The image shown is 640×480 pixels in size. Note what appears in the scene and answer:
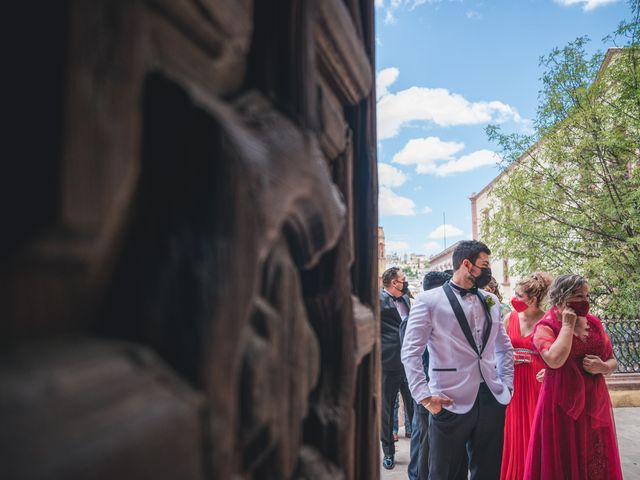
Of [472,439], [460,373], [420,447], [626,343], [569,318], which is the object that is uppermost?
[569,318]

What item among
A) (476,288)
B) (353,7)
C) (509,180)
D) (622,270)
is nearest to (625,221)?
(622,270)

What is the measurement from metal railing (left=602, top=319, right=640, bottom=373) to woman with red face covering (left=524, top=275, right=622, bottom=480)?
3.31 metres

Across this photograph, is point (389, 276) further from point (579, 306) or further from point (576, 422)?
point (576, 422)

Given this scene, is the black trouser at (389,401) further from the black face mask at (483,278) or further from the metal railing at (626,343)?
the metal railing at (626,343)

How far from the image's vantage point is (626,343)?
16.5 ft

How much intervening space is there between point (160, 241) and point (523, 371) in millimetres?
2938

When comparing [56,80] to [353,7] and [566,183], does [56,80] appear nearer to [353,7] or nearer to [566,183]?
[353,7]

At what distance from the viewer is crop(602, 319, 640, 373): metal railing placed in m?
4.97

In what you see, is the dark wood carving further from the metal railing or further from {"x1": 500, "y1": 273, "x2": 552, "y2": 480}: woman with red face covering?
the metal railing

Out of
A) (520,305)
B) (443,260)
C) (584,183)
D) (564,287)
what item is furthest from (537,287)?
(443,260)

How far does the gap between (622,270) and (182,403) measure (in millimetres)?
9227

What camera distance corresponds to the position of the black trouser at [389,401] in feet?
9.65

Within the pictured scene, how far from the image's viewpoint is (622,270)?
768 cm

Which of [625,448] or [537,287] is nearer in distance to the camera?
[537,287]
